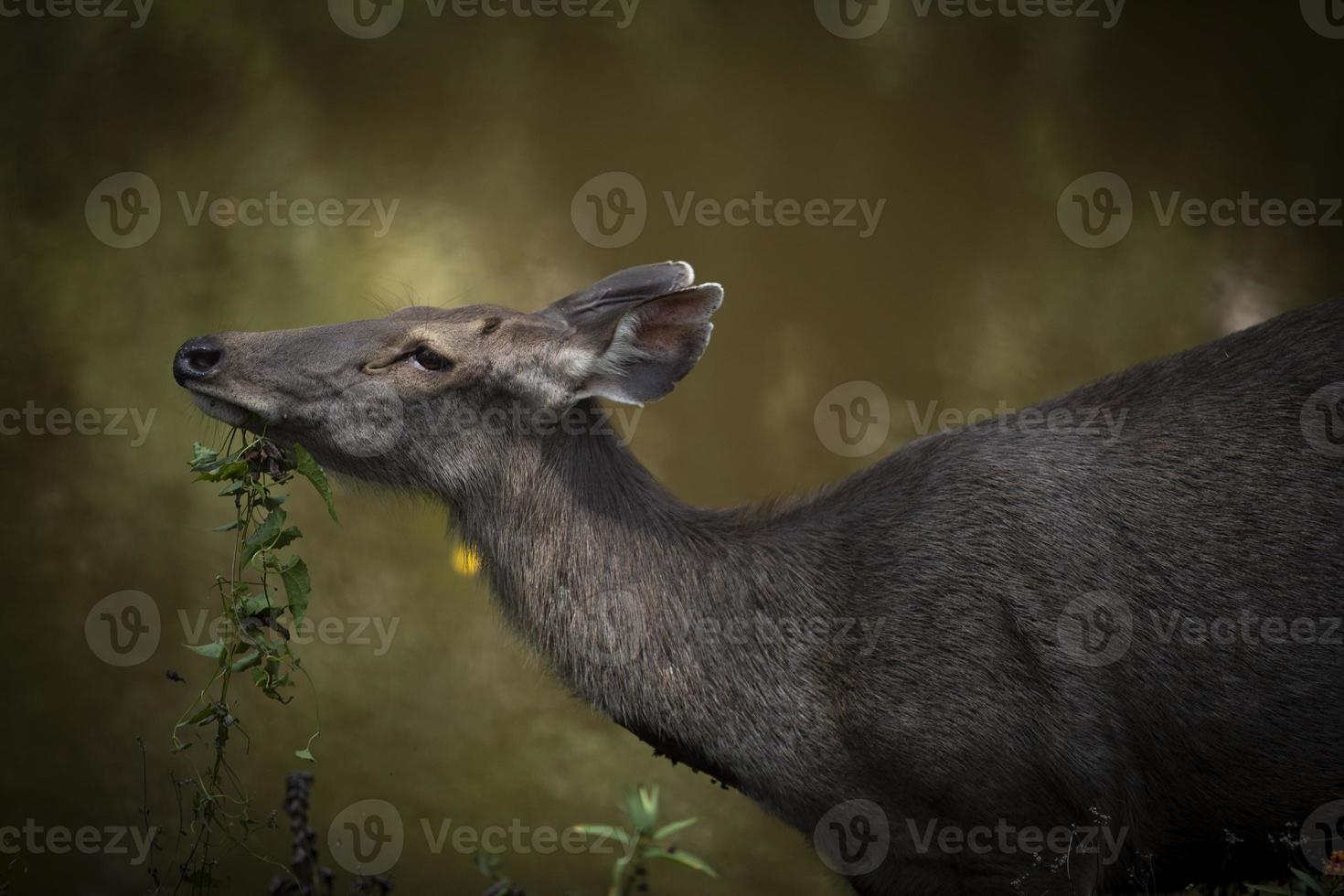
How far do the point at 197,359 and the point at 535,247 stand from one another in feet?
11.1

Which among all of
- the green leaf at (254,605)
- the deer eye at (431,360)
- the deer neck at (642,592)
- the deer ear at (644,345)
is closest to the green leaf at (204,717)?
the green leaf at (254,605)

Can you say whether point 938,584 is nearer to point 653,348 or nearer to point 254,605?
point 653,348

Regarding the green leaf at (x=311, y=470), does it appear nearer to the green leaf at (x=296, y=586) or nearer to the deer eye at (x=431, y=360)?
the green leaf at (x=296, y=586)

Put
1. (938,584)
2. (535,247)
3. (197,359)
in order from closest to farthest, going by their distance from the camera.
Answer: (938,584) → (197,359) → (535,247)

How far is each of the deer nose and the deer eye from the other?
27.1 inches

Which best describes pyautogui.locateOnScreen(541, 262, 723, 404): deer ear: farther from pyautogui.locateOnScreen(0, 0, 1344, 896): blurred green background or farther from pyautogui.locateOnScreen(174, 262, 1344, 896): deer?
pyautogui.locateOnScreen(0, 0, 1344, 896): blurred green background

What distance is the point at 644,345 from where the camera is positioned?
15.6ft

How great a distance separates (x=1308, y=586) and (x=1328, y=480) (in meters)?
0.38

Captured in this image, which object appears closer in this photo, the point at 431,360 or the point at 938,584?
the point at 938,584

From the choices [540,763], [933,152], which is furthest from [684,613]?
[933,152]

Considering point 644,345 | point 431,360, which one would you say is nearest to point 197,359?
point 431,360

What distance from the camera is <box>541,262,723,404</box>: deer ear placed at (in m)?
4.71

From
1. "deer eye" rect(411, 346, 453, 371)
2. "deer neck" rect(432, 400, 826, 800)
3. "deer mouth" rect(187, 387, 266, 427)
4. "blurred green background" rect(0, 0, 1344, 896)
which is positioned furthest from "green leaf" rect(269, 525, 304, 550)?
"blurred green background" rect(0, 0, 1344, 896)

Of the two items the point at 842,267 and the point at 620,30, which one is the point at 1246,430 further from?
the point at 620,30
